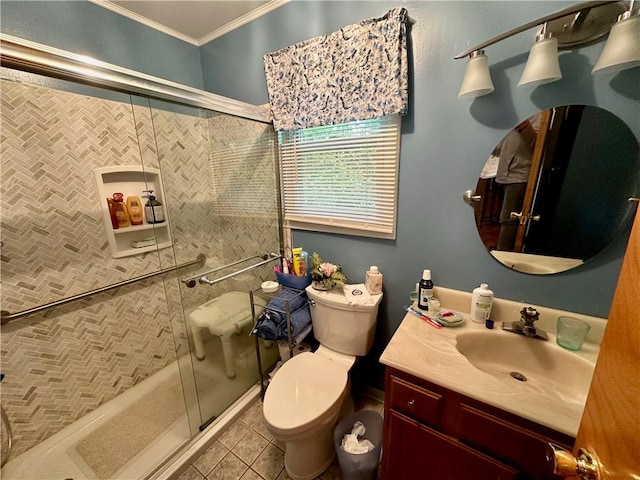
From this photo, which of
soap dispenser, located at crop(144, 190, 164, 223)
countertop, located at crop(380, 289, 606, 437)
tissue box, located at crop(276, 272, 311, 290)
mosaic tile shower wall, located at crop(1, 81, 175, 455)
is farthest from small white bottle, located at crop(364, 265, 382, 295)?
mosaic tile shower wall, located at crop(1, 81, 175, 455)

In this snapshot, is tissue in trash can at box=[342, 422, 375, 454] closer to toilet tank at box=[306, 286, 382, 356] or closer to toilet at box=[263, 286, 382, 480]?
toilet at box=[263, 286, 382, 480]

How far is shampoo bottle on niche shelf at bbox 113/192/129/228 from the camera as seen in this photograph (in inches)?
62.6

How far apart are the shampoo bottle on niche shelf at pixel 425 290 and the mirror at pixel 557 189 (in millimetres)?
306

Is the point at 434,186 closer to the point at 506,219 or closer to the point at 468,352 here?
the point at 506,219

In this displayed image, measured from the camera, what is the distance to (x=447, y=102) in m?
1.16

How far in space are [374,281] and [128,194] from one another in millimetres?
1707

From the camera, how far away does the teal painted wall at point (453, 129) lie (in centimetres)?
95

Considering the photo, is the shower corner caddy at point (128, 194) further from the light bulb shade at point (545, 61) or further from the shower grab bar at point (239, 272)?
the light bulb shade at point (545, 61)

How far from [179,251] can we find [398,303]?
1.33 metres

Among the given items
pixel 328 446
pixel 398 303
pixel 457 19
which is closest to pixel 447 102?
pixel 457 19

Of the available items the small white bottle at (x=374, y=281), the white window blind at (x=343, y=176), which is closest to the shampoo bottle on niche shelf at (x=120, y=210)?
the white window blind at (x=343, y=176)

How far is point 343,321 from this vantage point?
1.39 metres

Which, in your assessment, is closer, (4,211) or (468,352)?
(468,352)

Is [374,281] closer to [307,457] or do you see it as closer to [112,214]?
[307,457]
